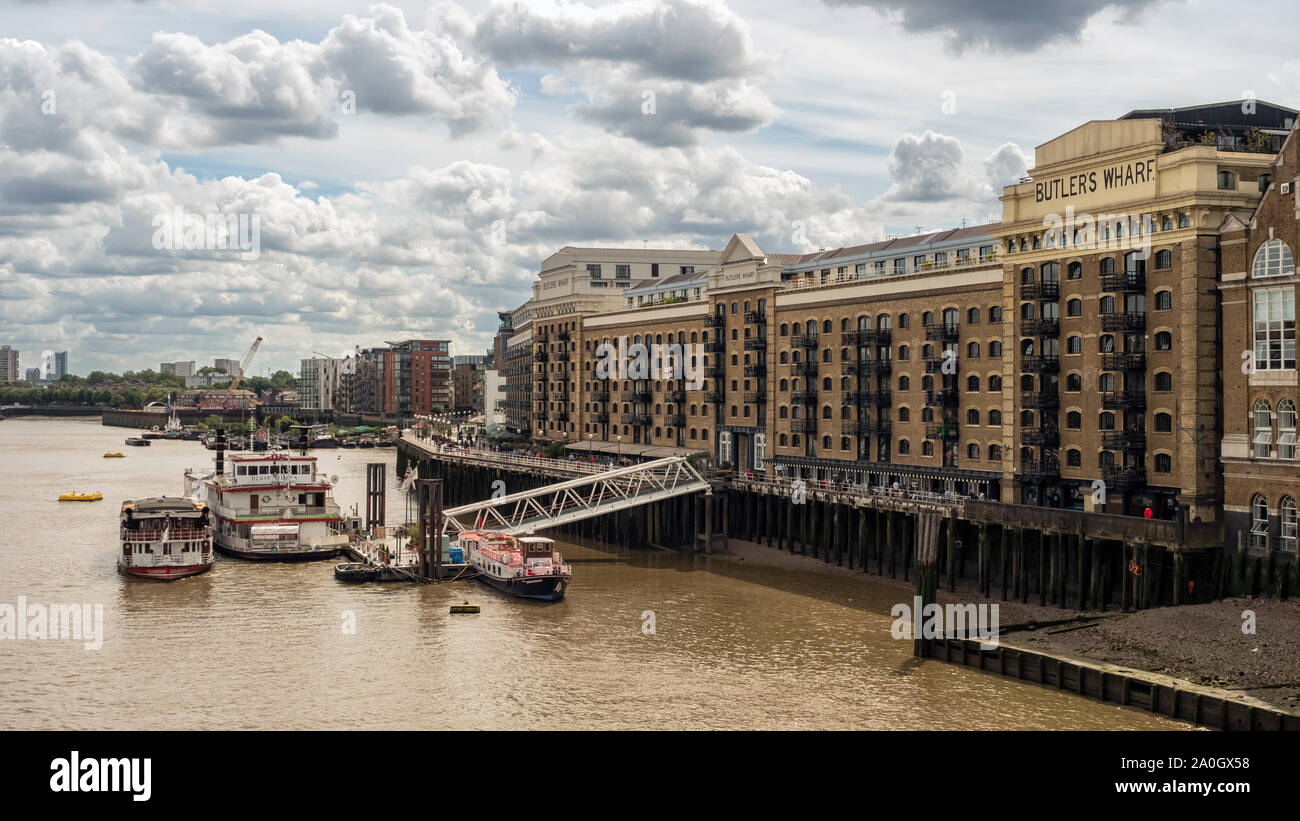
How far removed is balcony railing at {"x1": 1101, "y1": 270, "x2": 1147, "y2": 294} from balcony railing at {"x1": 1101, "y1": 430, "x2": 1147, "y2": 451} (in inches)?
295

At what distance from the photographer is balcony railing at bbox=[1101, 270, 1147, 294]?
61.2m

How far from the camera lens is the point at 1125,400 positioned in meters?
62.1

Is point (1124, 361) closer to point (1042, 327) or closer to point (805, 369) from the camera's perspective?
point (1042, 327)

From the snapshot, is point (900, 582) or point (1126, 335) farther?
point (900, 582)

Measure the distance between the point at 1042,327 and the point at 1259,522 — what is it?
17.2 meters

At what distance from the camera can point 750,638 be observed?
2162 inches

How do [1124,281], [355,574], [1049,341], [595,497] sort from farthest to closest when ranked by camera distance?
[595,497] → [355,574] → [1049,341] → [1124,281]

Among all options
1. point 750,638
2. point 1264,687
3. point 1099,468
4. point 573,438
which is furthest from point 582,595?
point 573,438

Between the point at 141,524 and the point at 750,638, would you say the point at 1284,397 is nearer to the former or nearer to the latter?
the point at 750,638

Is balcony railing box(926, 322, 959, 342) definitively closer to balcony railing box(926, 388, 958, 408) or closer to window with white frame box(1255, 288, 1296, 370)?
balcony railing box(926, 388, 958, 408)

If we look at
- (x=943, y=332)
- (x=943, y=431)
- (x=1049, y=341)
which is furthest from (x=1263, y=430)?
(x=943, y=332)

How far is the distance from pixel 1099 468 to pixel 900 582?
41.9ft

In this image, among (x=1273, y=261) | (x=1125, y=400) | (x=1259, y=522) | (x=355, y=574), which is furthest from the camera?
(x=355, y=574)

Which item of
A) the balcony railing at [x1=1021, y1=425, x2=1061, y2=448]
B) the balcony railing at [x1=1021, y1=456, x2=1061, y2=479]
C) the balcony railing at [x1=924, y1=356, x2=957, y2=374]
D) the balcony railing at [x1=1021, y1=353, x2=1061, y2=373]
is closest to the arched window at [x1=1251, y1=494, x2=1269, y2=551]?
the balcony railing at [x1=1021, y1=456, x2=1061, y2=479]
